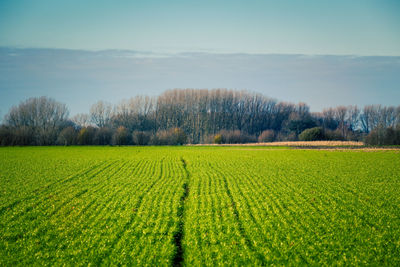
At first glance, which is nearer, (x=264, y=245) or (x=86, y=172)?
(x=264, y=245)

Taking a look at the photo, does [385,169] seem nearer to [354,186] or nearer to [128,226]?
[354,186]

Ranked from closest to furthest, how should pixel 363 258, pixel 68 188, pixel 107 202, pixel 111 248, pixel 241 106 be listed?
1. pixel 363 258
2. pixel 111 248
3. pixel 107 202
4. pixel 68 188
5. pixel 241 106

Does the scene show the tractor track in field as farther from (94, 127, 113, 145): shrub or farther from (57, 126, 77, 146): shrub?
(94, 127, 113, 145): shrub

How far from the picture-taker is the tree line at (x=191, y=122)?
94194 millimetres

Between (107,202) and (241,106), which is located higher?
(241,106)

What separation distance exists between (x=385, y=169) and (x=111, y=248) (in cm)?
2933

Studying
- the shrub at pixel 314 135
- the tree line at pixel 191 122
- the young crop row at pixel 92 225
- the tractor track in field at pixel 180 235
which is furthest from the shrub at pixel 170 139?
the tractor track in field at pixel 180 235

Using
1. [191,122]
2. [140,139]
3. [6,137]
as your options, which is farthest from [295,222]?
[191,122]

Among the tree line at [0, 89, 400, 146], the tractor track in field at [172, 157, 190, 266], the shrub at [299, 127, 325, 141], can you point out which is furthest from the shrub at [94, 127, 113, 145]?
the tractor track in field at [172, 157, 190, 266]

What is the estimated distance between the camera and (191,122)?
454ft

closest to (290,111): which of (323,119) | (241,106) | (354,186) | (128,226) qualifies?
(323,119)

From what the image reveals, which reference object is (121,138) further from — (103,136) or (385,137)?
(385,137)

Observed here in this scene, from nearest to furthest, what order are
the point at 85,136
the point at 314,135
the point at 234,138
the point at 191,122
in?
the point at 314,135 < the point at 85,136 < the point at 234,138 < the point at 191,122

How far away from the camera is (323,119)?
14838 cm
